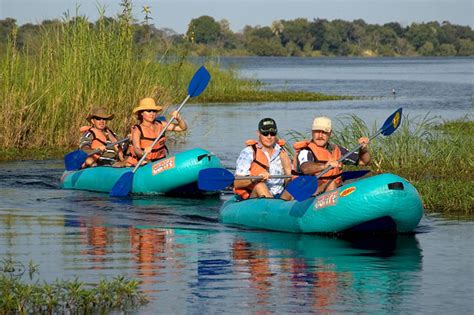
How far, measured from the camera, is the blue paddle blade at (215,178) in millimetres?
12992

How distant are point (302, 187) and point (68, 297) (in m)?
3.80

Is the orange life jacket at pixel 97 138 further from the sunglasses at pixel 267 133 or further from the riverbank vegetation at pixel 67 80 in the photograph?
the sunglasses at pixel 267 133

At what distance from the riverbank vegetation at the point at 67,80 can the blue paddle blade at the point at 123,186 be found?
450 cm

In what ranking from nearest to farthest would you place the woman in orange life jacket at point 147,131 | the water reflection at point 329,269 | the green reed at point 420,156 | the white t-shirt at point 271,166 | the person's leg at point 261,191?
the water reflection at point 329,269
the white t-shirt at point 271,166
the person's leg at point 261,191
the woman in orange life jacket at point 147,131
the green reed at point 420,156

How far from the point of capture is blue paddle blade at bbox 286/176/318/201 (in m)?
11.9

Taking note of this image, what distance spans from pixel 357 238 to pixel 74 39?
945 cm

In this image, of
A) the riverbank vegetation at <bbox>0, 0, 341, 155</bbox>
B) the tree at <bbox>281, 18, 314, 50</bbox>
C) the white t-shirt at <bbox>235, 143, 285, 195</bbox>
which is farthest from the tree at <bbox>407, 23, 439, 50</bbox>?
the white t-shirt at <bbox>235, 143, 285, 195</bbox>

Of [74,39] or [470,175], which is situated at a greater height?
[74,39]

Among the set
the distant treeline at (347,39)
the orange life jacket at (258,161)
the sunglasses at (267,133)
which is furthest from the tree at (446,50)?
the sunglasses at (267,133)

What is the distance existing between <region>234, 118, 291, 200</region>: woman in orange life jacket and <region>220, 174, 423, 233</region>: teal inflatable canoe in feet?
0.89

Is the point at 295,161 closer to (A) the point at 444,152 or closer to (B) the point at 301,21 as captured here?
(A) the point at 444,152

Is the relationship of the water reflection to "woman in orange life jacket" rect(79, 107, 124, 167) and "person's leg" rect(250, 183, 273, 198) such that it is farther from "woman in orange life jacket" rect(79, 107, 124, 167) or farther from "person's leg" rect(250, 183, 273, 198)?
"woman in orange life jacket" rect(79, 107, 124, 167)

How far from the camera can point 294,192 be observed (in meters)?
12.0

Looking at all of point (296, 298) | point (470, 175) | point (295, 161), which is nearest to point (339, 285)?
point (296, 298)
